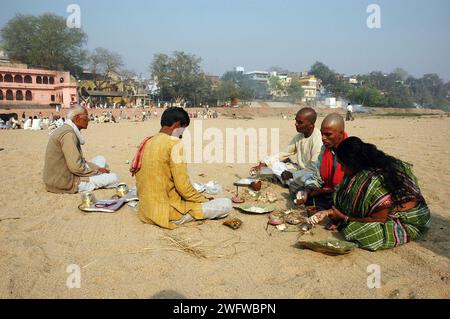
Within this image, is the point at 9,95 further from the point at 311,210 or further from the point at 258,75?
the point at 258,75

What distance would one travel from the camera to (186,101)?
5797 cm

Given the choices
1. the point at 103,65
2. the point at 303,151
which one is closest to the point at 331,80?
the point at 103,65

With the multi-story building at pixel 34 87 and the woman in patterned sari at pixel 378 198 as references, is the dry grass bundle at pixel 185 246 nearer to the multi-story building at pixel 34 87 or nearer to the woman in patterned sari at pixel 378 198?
the woman in patterned sari at pixel 378 198

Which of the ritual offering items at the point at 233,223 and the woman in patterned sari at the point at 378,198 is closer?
the woman in patterned sari at the point at 378,198

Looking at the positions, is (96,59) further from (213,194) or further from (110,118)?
(213,194)

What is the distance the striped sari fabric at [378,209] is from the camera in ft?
10.9

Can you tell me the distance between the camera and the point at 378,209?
10.8 feet

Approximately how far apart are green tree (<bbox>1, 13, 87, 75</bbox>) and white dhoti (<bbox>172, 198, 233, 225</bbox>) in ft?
179

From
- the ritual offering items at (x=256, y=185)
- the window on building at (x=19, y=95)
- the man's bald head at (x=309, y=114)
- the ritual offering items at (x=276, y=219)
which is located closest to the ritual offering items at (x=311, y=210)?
the ritual offering items at (x=276, y=219)

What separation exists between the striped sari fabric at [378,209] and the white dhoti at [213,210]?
1.46 metres

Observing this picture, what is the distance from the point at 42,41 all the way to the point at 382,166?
57.5 meters

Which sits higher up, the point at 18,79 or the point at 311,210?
the point at 18,79

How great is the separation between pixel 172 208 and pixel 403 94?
3515 inches
